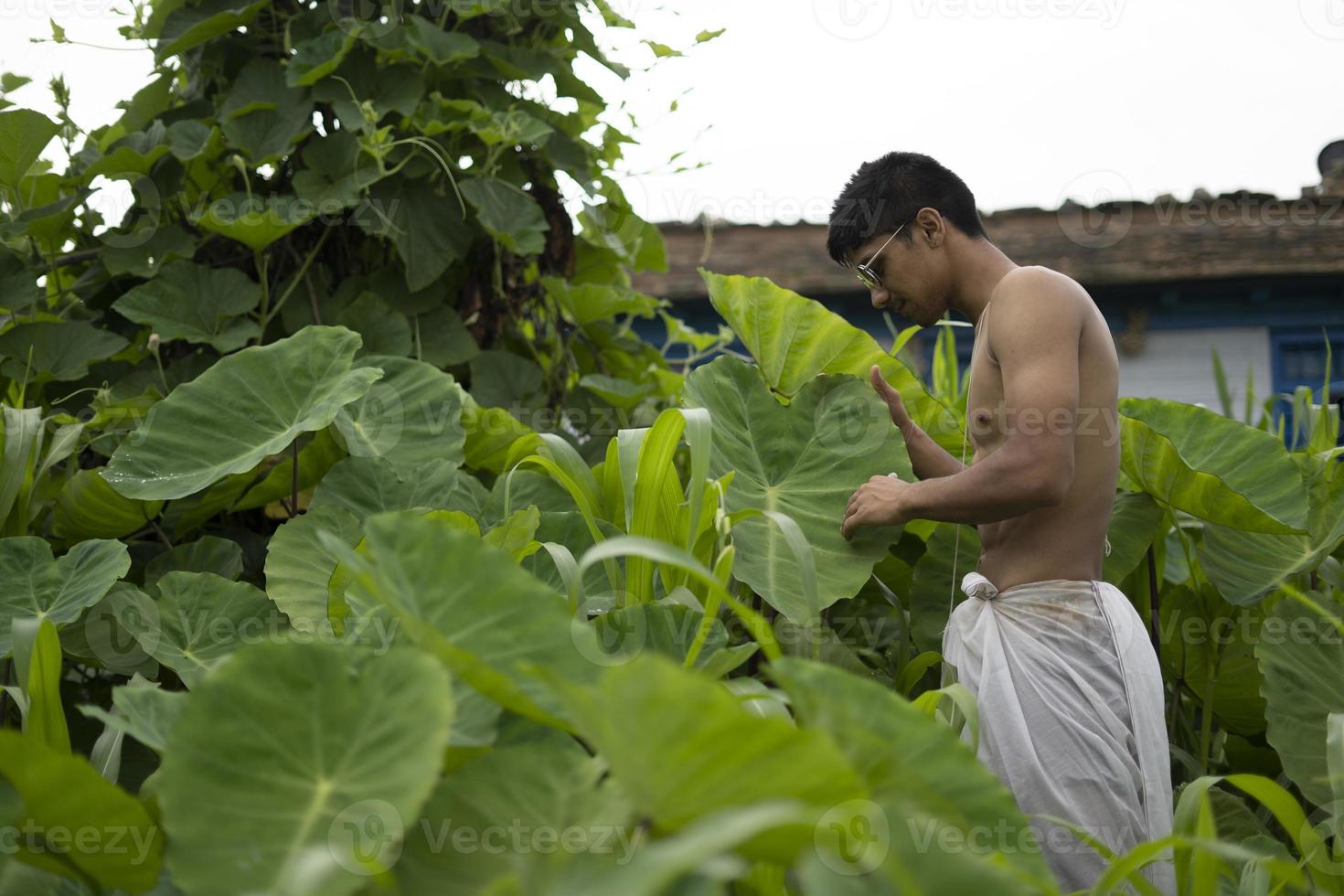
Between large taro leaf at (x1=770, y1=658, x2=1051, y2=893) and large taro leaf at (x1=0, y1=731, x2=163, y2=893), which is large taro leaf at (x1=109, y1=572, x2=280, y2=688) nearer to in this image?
large taro leaf at (x1=0, y1=731, x2=163, y2=893)

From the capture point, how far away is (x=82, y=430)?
188 cm

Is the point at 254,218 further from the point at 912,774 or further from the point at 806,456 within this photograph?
the point at 912,774

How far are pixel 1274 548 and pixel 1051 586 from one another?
0.52 meters

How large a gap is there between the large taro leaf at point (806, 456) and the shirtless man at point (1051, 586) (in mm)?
66

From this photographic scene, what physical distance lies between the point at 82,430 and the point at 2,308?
341mm

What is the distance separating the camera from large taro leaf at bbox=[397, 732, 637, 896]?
827 mm

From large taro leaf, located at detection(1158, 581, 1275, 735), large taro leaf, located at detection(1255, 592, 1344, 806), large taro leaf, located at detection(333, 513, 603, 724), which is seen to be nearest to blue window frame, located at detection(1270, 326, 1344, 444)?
large taro leaf, located at detection(1158, 581, 1275, 735)

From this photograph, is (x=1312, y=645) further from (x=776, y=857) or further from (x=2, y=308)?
(x=2, y=308)

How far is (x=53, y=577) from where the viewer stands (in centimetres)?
149

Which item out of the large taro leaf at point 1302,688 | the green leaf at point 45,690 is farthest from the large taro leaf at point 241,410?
the large taro leaf at point 1302,688

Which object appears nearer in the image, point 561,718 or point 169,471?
point 561,718

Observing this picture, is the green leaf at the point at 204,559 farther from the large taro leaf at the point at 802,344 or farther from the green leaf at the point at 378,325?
the large taro leaf at the point at 802,344

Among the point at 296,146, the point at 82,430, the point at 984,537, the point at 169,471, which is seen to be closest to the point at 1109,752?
the point at 984,537

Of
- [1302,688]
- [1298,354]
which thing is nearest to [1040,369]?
[1302,688]
